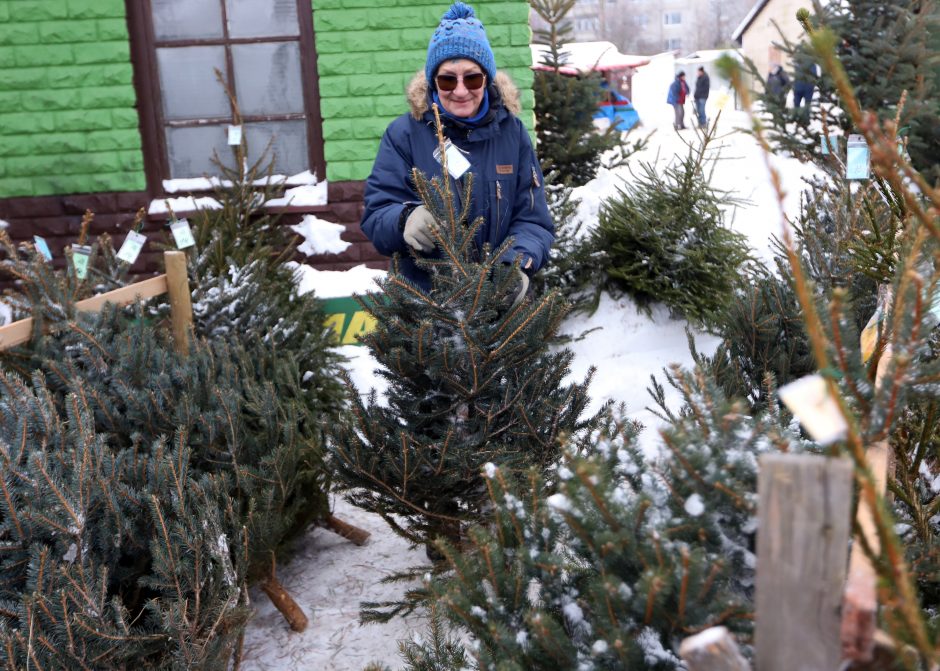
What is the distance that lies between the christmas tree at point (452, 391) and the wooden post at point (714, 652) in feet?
5.21

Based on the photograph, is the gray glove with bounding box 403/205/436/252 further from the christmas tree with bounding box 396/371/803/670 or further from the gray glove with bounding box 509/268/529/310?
the christmas tree with bounding box 396/371/803/670

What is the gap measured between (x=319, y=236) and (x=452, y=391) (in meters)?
3.65

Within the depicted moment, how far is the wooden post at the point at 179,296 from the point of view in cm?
375

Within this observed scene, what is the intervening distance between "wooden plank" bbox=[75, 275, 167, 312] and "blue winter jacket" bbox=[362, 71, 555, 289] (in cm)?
124

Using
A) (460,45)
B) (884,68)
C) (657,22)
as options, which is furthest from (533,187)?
(657,22)

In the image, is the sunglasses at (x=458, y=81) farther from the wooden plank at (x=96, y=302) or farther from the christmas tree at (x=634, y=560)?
the christmas tree at (x=634, y=560)

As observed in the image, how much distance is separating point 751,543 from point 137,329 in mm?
2714

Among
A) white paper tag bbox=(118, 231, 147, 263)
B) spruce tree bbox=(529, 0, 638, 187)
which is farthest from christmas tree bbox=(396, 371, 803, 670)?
spruce tree bbox=(529, 0, 638, 187)

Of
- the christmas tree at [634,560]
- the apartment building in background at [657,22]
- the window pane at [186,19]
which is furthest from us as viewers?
the apartment building in background at [657,22]

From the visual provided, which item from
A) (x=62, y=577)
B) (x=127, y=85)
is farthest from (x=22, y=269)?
(x=127, y=85)

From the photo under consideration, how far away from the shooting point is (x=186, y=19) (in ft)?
19.1

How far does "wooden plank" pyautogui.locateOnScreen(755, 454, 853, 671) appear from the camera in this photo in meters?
0.90

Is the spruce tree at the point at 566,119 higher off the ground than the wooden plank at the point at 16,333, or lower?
higher

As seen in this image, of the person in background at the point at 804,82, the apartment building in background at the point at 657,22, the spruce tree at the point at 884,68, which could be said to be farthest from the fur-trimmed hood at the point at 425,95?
the apartment building in background at the point at 657,22
